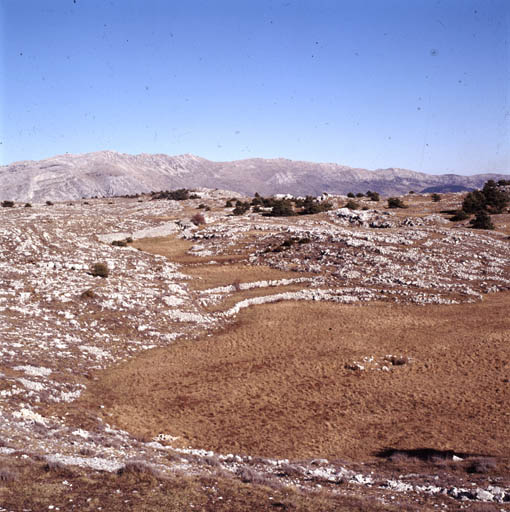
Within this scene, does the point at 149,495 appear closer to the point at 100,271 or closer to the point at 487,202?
the point at 100,271

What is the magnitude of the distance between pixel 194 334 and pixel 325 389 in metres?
9.46

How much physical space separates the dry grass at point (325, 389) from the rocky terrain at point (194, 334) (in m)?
0.27

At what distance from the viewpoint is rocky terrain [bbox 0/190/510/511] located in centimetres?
938

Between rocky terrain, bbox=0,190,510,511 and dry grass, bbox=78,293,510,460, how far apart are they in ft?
0.87

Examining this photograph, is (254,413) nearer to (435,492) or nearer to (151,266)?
(435,492)

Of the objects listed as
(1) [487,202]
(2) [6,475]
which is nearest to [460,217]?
(1) [487,202]

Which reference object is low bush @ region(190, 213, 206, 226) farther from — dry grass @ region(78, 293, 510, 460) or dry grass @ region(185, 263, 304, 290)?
dry grass @ region(78, 293, 510, 460)

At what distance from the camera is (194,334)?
81.2 ft

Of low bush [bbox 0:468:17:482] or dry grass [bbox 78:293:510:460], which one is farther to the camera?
dry grass [bbox 78:293:510:460]

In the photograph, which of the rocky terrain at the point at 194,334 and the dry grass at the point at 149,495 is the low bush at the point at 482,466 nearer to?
the rocky terrain at the point at 194,334

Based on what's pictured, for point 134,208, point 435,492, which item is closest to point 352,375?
point 435,492

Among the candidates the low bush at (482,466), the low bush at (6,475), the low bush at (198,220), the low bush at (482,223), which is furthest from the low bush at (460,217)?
Result: the low bush at (6,475)

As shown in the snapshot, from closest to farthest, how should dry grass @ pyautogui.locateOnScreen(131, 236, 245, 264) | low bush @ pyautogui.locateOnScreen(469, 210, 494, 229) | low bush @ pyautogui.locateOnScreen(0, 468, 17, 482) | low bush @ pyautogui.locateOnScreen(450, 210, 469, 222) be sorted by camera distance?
low bush @ pyautogui.locateOnScreen(0, 468, 17, 482) → dry grass @ pyautogui.locateOnScreen(131, 236, 245, 264) → low bush @ pyautogui.locateOnScreen(469, 210, 494, 229) → low bush @ pyautogui.locateOnScreen(450, 210, 469, 222)

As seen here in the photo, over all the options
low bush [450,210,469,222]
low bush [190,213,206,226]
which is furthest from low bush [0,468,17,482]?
low bush [450,210,469,222]
